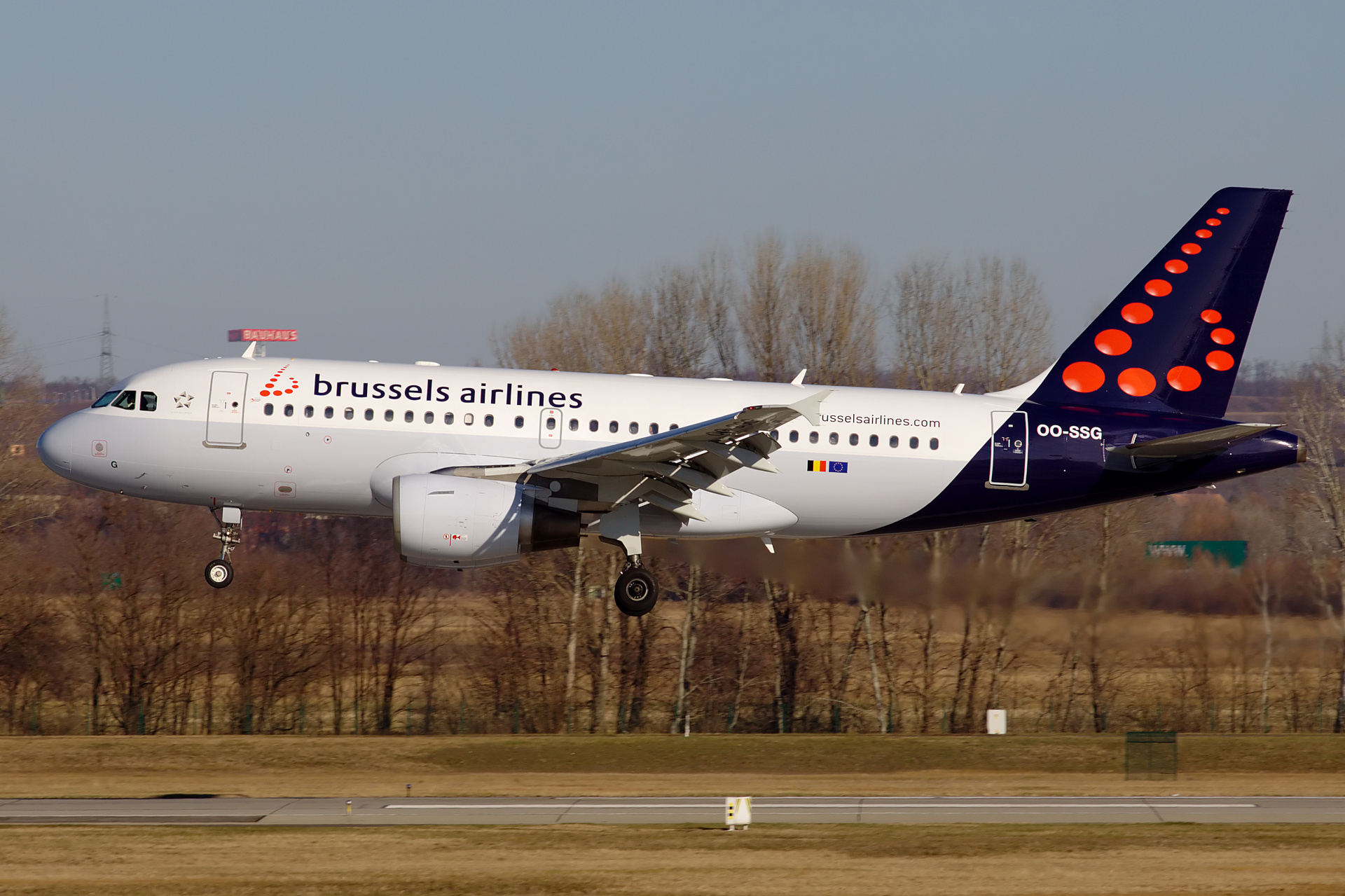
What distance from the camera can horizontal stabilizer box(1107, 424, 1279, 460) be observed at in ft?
84.4

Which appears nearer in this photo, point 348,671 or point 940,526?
point 940,526

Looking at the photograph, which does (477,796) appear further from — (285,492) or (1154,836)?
(1154,836)

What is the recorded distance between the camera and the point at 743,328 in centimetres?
5800

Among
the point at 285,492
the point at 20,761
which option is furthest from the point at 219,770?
the point at 285,492

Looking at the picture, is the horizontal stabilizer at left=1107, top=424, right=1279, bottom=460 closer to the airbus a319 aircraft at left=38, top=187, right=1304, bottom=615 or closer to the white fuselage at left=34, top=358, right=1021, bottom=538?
the airbus a319 aircraft at left=38, top=187, right=1304, bottom=615

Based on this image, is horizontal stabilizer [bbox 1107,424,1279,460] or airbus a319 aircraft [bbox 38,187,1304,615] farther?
horizontal stabilizer [bbox 1107,424,1279,460]

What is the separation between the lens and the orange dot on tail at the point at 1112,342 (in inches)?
1147

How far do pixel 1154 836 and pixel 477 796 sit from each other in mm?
14181

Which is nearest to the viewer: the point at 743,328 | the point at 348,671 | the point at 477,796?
the point at 477,796

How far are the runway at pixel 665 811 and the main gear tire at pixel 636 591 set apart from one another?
4.07m

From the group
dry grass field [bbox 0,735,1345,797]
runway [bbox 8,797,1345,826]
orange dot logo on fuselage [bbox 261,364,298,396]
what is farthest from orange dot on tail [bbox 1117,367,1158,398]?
orange dot logo on fuselage [bbox 261,364,298,396]

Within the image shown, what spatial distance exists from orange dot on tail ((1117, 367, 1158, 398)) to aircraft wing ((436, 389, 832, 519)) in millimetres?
6801

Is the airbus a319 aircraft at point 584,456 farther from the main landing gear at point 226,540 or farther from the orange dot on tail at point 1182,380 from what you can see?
the orange dot on tail at point 1182,380

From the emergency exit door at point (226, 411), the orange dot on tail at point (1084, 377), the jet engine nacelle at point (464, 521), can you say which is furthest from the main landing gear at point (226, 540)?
the orange dot on tail at point (1084, 377)
